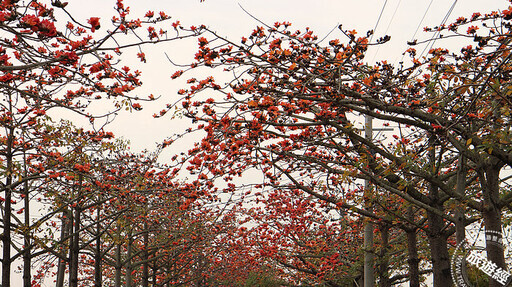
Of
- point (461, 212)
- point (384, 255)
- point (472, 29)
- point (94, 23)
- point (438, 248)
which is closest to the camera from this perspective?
point (94, 23)

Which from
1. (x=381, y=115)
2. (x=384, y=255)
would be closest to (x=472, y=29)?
(x=381, y=115)

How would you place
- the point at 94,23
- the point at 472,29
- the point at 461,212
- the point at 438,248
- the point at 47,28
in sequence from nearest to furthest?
the point at 47,28 < the point at 94,23 < the point at 472,29 < the point at 461,212 < the point at 438,248

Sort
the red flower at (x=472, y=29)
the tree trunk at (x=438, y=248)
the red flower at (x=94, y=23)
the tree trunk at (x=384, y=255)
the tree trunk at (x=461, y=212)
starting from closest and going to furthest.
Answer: the red flower at (x=94, y=23) < the red flower at (x=472, y=29) < the tree trunk at (x=461, y=212) < the tree trunk at (x=438, y=248) < the tree trunk at (x=384, y=255)

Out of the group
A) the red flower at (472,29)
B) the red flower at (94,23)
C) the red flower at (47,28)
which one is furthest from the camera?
the red flower at (472,29)

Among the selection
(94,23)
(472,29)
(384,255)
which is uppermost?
(472,29)

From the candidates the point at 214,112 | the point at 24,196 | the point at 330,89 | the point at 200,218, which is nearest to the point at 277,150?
the point at 214,112

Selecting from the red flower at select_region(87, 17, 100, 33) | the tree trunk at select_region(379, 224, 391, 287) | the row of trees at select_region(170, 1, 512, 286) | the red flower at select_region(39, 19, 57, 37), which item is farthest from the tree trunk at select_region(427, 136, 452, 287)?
the red flower at select_region(39, 19, 57, 37)

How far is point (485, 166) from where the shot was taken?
254 inches

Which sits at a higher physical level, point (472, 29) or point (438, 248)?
point (472, 29)

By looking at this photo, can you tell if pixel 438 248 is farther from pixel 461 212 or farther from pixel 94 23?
pixel 94 23

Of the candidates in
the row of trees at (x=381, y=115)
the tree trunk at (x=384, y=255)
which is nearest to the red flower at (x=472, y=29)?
the row of trees at (x=381, y=115)

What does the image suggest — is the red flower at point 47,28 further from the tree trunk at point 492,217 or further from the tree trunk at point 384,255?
the tree trunk at point 384,255

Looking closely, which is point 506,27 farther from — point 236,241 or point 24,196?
point 236,241

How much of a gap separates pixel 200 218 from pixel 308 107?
9.73m
